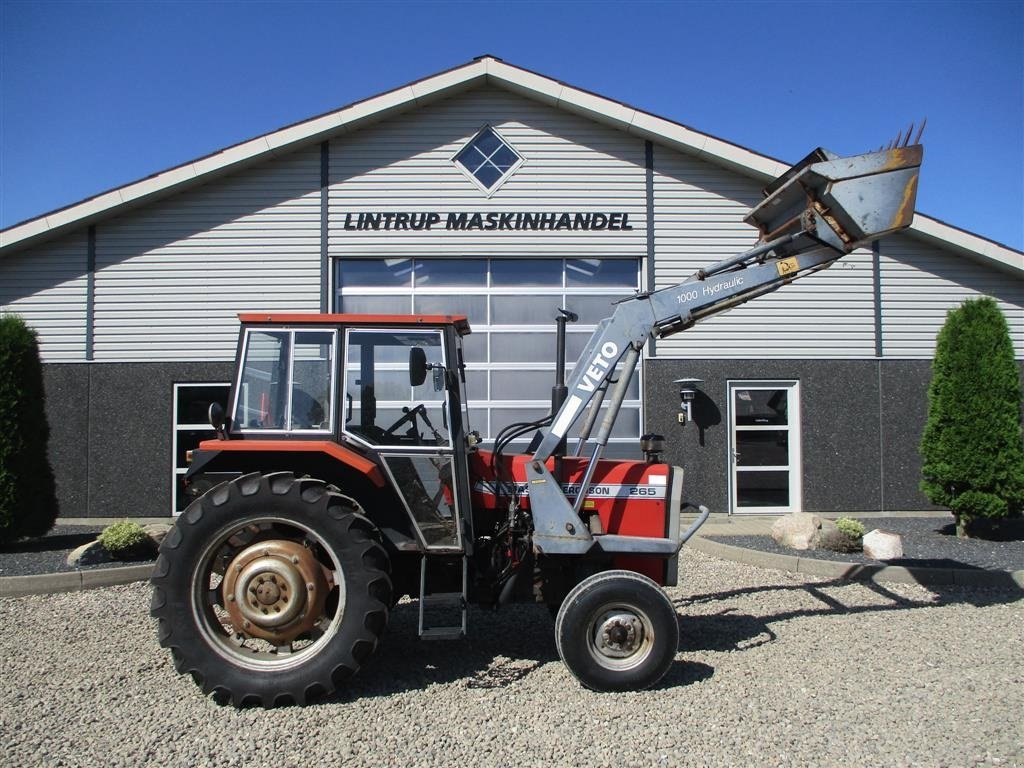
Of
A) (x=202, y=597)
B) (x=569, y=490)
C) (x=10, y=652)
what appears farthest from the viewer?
(x=10, y=652)

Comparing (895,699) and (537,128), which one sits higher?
(537,128)

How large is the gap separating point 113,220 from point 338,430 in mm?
9025

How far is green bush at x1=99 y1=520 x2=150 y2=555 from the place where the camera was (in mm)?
8125

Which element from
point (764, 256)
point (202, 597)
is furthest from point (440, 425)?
point (764, 256)

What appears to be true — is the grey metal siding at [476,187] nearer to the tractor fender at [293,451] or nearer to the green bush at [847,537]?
the green bush at [847,537]

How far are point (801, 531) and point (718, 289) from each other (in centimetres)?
482

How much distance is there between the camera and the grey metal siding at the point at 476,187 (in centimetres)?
1195

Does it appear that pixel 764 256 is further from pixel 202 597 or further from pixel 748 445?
pixel 748 445

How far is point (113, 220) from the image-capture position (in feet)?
39.0

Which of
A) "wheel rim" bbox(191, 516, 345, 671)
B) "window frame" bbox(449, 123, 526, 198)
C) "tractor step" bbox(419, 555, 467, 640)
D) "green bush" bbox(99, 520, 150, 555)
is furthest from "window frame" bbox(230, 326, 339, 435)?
"window frame" bbox(449, 123, 526, 198)

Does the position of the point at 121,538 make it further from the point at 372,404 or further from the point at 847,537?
the point at 847,537

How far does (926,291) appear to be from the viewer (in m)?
12.1

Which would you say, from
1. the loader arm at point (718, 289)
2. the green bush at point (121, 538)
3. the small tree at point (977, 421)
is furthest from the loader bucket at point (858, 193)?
the green bush at point (121, 538)

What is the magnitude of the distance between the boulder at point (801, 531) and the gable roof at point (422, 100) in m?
5.28
